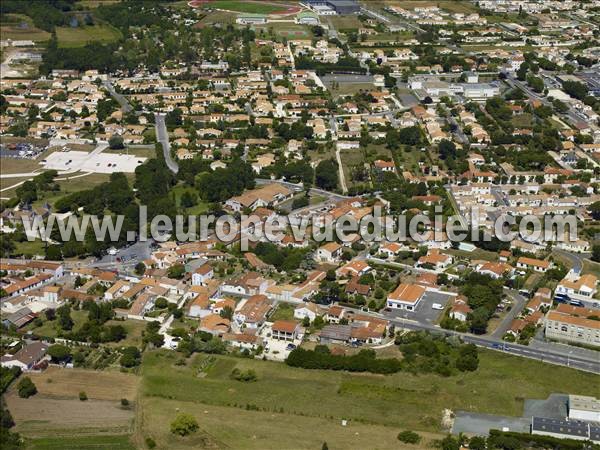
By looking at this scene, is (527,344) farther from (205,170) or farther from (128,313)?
(205,170)

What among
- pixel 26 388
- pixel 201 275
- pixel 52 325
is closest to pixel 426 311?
pixel 201 275

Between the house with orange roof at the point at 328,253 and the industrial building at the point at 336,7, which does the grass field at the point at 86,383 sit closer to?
the house with orange roof at the point at 328,253

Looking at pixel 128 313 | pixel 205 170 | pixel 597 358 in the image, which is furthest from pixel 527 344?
pixel 205 170

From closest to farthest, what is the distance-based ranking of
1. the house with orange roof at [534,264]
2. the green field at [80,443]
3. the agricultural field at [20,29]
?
1. the green field at [80,443]
2. the house with orange roof at [534,264]
3. the agricultural field at [20,29]

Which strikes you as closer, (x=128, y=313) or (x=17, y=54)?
(x=128, y=313)

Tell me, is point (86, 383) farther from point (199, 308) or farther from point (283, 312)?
point (283, 312)

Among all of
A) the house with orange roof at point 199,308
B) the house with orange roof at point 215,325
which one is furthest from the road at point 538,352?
the house with orange roof at point 199,308
